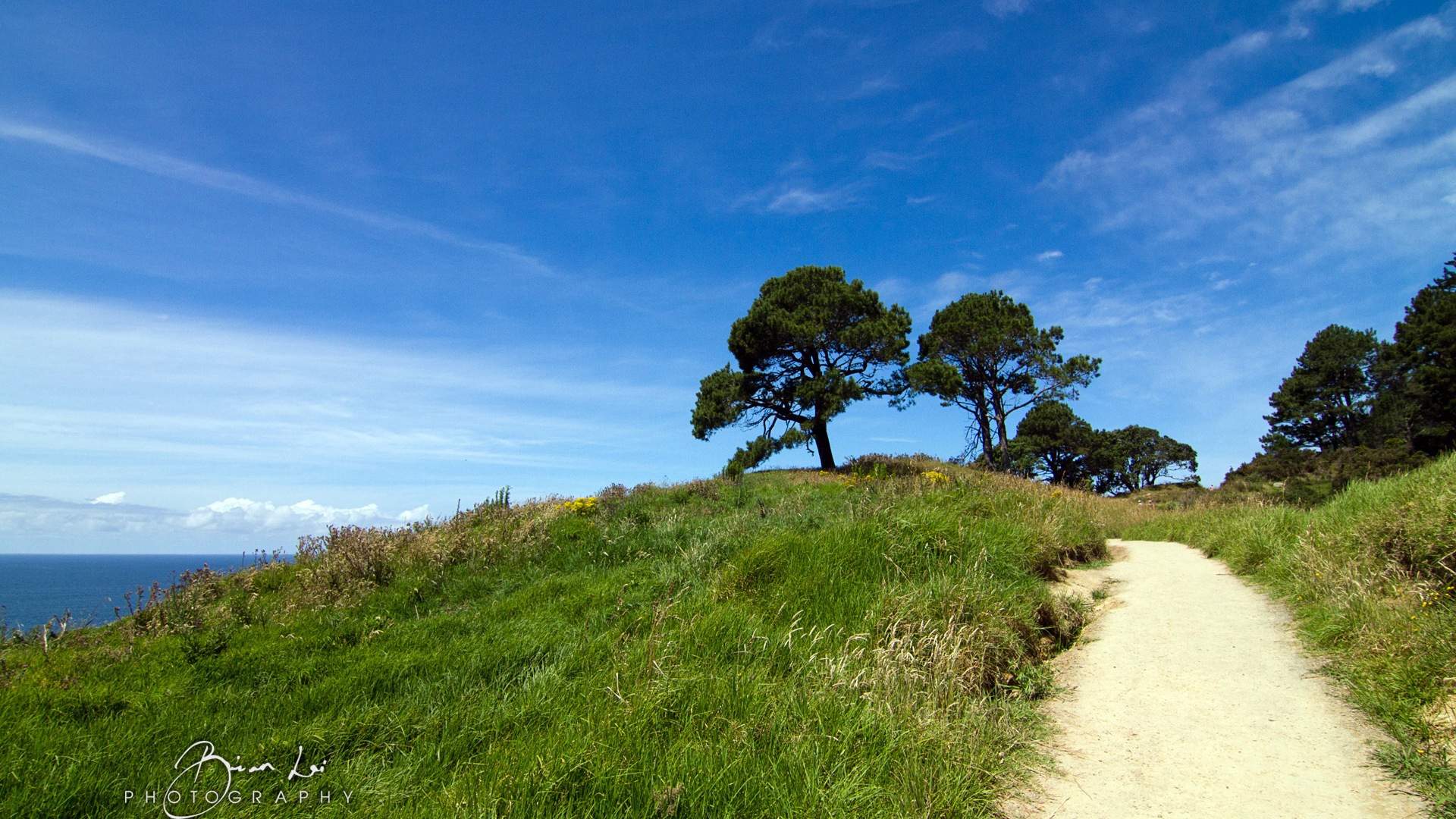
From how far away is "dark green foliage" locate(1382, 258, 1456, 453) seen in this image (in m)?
24.6

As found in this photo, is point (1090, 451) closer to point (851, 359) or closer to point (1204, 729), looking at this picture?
point (851, 359)

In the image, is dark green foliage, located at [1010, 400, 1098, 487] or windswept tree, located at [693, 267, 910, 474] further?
dark green foliage, located at [1010, 400, 1098, 487]

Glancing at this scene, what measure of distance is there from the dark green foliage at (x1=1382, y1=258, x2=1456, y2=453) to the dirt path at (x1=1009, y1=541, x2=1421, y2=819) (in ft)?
74.0

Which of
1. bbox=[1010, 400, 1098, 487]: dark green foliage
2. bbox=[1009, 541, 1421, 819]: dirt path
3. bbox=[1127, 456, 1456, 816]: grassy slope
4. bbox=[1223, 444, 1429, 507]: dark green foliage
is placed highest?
bbox=[1010, 400, 1098, 487]: dark green foliage

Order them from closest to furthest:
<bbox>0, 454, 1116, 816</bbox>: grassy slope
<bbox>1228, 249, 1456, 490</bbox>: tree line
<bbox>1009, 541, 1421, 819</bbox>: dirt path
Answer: <bbox>0, 454, 1116, 816</bbox>: grassy slope
<bbox>1009, 541, 1421, 819</bbox>: dirt path
<bbox>1228, 249, 1456, 490</bbox>: tree line

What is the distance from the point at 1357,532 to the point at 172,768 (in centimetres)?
1087

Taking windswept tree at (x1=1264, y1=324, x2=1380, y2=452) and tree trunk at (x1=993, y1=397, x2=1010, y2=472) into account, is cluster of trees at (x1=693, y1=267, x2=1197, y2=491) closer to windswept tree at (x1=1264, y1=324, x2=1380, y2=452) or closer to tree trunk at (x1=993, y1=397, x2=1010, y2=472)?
tree trunk at (x1=993, y1=397, x2=1010, y2=472)

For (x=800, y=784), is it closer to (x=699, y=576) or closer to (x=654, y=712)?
(x=654, y=712)

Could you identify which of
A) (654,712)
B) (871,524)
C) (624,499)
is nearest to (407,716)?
(654,712)

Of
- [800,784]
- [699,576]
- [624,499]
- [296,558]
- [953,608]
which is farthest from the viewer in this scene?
[624,499]

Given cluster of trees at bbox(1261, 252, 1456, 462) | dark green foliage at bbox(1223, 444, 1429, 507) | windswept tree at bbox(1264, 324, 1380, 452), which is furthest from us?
windswept tree at bbox(1264, 324, 1380, 452)

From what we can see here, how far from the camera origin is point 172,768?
3234 millimetres

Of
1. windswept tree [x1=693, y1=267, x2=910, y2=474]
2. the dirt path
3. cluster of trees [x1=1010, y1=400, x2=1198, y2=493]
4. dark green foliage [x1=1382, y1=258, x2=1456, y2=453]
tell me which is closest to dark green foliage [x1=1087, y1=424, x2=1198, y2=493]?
cluster of trees [x1=1010, y1=400, x2=1198, y2=493]

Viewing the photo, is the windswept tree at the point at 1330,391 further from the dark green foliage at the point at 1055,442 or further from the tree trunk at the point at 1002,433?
the tree trunk at the point at 1002,433
